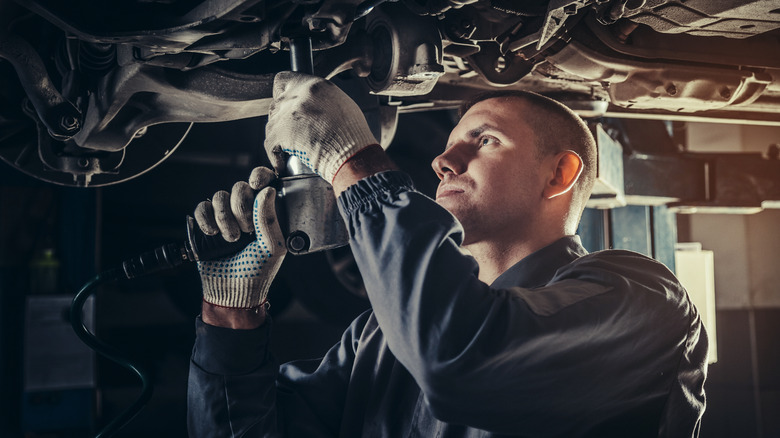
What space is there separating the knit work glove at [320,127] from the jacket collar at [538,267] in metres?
0.38

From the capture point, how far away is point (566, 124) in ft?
4.19

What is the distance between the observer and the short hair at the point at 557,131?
4.04 ft

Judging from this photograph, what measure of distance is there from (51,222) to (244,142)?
914 millimetres

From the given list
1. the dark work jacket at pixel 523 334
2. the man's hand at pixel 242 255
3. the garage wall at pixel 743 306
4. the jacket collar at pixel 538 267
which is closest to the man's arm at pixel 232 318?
the man's hand at pixel 242 255

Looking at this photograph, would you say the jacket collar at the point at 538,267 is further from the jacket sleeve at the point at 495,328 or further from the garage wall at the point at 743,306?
the garage wall at the point at 743,306

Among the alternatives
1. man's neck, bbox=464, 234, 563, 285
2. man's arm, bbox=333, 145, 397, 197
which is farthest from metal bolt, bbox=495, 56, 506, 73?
man's arm, bbox=333, 145, 397, 197

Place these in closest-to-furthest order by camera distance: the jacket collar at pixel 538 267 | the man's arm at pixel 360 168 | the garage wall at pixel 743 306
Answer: the man's arm at pixel 360 168, the jacket collar at pixel 538 267, the garage wall at pixel 743 306

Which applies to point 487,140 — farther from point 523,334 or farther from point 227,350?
point 227,350

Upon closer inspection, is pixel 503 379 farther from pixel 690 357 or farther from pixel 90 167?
pixel 90 167

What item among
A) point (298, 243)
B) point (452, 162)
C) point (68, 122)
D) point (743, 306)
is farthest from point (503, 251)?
point (743, 306)

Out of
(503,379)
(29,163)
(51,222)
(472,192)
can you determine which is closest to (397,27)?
(472,192)

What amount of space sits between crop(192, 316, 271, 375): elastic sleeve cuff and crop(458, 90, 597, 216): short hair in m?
0.65

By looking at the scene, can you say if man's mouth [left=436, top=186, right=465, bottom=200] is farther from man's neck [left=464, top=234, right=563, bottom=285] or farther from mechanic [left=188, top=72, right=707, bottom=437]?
man's neck [left=464, top=234, right=563, bottom=285]

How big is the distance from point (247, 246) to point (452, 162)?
41cm
